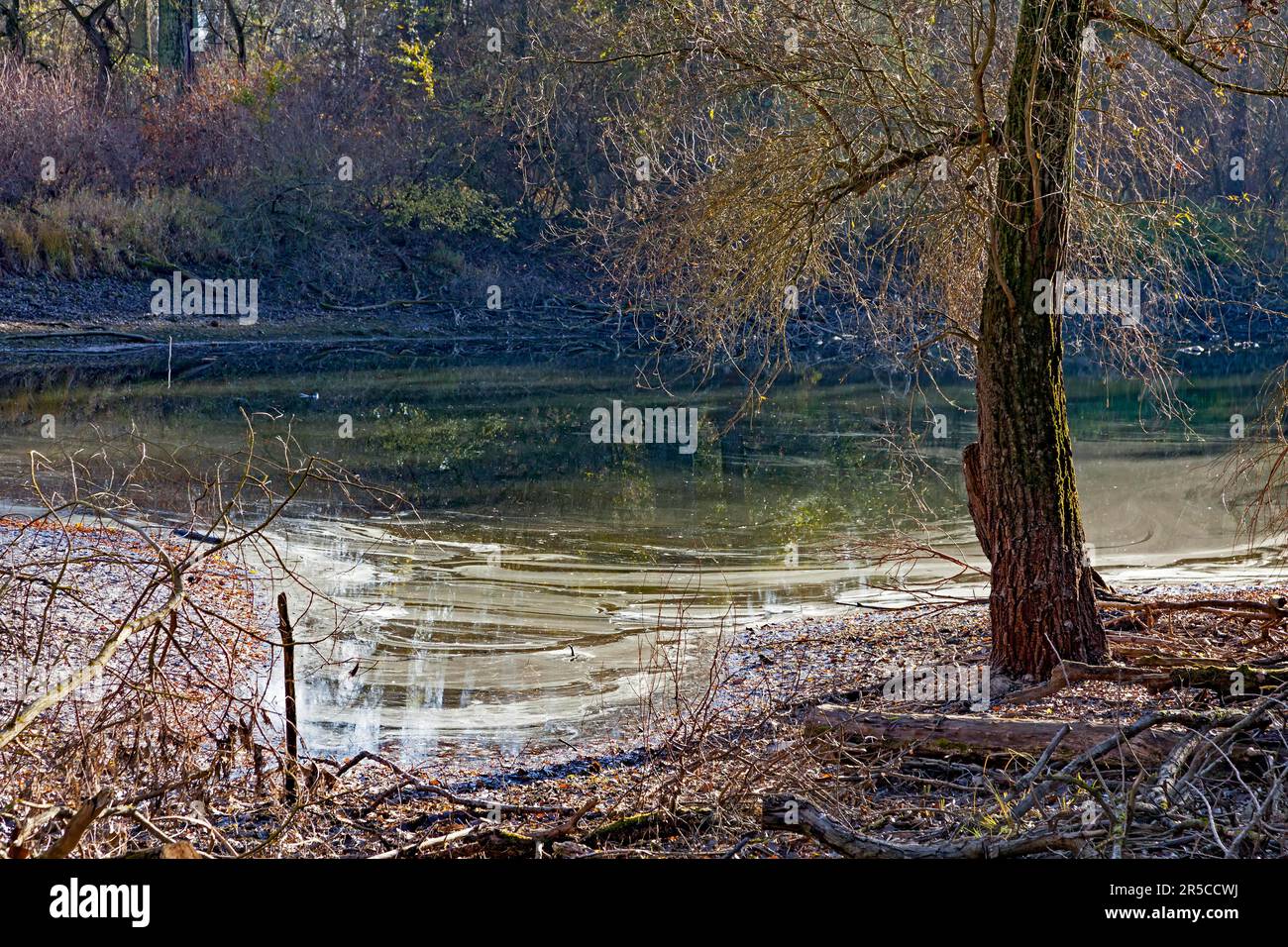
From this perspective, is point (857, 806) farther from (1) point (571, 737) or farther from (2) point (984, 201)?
(2) point (984, 201)

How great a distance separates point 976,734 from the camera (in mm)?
6008

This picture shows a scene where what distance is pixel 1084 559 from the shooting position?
799 centimetres

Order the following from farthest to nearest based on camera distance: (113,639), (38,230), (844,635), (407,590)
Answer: (38,230), (407,590), (844,635), (113,639)

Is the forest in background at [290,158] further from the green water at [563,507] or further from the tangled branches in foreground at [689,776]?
the tangled branches in foreground at [689,776]

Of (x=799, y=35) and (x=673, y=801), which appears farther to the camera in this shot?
(x=799, y=35)

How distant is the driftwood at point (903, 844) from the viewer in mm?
4215

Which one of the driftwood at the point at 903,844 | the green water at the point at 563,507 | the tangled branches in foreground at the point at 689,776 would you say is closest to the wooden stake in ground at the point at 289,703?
the tangled branches in foreground at the point at 689,776

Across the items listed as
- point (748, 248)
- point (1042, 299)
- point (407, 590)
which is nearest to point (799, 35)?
point (748, 248)

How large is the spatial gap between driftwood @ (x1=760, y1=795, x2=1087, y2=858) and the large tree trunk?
324cm

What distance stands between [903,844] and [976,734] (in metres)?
1.62

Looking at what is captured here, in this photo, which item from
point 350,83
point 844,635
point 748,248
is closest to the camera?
point 748,248

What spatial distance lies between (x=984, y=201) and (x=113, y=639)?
5.66 meters

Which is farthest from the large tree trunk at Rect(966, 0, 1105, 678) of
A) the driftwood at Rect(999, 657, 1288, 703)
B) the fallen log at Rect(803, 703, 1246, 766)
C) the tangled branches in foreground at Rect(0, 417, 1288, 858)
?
the fallen log at Rect(803, 703, 1246, 766)

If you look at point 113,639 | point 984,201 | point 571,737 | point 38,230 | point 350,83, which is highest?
point 350,83
